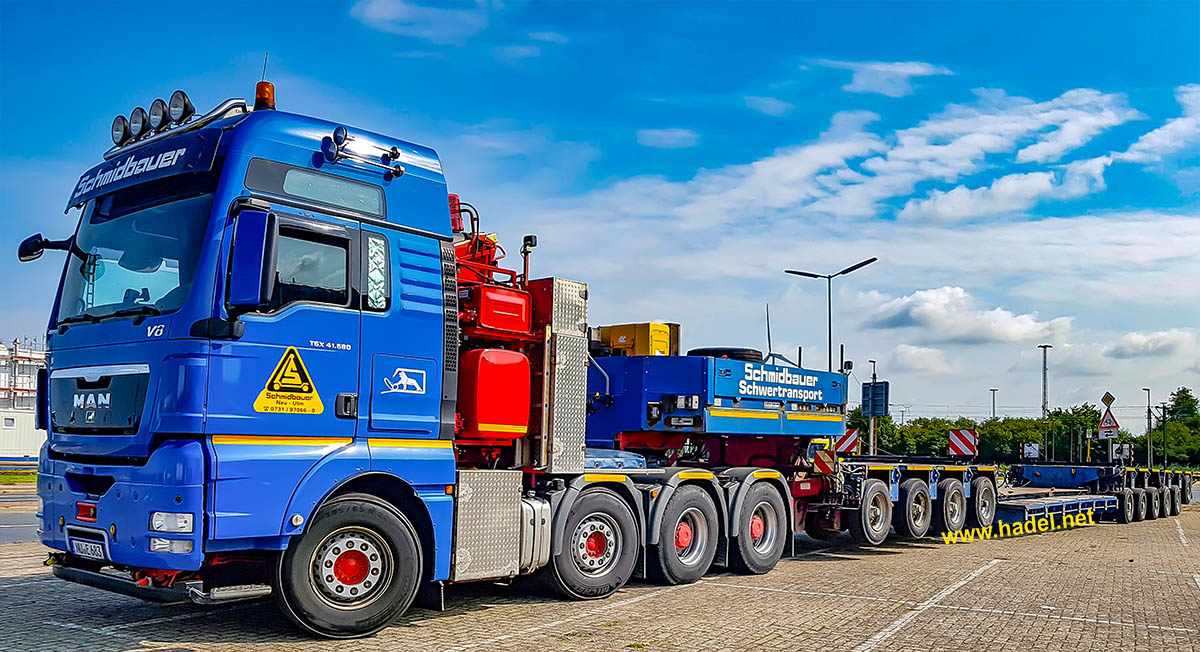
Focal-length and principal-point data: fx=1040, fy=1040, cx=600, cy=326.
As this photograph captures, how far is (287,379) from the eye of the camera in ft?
24.7

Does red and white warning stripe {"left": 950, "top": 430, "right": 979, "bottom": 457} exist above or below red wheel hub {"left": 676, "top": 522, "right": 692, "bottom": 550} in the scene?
above

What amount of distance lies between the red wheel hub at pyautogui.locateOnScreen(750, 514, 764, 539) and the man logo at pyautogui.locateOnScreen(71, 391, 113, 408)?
7.51 metres

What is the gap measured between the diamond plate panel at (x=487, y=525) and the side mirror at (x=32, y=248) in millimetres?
3826

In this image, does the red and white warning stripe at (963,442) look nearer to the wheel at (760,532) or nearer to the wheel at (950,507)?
the wheel at (950,507)

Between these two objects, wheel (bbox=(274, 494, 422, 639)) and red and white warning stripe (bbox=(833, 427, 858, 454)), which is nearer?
wheel (bbox=(274, 494, 422, 639))

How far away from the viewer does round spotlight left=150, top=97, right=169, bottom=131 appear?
8336 millimetres

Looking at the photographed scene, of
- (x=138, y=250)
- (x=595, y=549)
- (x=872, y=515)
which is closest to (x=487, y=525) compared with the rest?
(x=595, y=549)

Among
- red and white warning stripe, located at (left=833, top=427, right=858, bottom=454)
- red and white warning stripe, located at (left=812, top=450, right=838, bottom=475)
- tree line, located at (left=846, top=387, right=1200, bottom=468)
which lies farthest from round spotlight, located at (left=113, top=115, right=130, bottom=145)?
tree line, located at (left=846, top=387, right=1200, bottom=468)

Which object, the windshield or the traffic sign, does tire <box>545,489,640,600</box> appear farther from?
the traffic sign

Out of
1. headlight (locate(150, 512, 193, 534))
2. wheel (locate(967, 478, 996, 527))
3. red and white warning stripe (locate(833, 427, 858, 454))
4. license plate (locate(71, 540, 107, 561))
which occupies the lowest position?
wheel (locate(967, 478, 996, 527))

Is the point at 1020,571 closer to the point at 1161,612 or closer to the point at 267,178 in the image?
the point at 1161,612

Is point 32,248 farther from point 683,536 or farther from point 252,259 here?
point 683,536

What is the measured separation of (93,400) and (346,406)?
5.96ft

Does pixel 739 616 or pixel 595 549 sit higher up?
pixel 595 549
